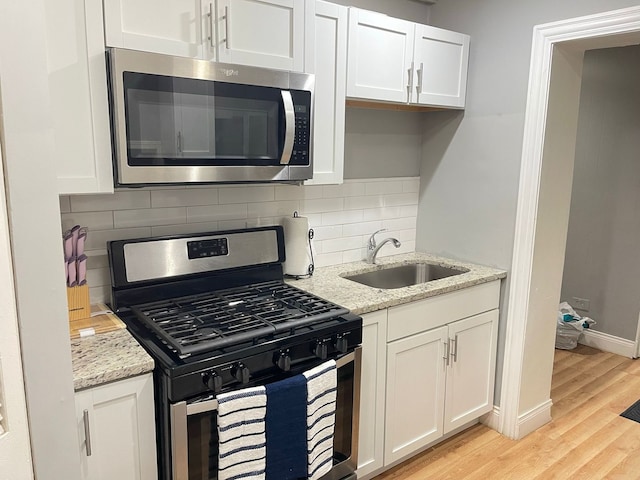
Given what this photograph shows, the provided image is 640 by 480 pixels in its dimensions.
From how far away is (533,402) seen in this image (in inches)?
110

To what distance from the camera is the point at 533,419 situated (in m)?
2.79

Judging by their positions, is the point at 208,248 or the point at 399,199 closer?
the point at 208,248

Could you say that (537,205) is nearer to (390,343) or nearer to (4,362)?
(390,343)

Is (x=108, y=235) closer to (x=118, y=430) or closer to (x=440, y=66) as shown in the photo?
(x=118, y=430)

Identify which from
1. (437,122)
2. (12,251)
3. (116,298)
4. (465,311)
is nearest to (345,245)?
(465,311)

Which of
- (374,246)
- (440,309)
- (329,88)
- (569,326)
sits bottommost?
(569,326)

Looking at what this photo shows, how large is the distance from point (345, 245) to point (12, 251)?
1932mm

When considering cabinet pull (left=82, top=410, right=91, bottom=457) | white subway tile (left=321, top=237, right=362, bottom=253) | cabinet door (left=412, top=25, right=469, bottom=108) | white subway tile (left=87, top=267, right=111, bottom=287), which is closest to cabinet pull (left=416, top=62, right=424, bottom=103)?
cabinet door (left=412, top=25, right=469, bottom=108)

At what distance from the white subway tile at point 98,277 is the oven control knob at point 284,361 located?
787 mm

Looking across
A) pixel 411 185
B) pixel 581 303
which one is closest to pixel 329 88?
pixel 411 185

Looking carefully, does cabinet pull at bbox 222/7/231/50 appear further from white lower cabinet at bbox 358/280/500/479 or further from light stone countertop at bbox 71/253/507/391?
white lower cabinet at bbox 358/280/500/479

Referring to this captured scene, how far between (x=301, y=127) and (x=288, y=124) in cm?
8

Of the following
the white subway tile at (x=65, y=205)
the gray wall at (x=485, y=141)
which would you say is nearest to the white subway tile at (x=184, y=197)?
the white subway tile at (x=65, y=205)

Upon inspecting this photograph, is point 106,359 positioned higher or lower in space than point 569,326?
higher
